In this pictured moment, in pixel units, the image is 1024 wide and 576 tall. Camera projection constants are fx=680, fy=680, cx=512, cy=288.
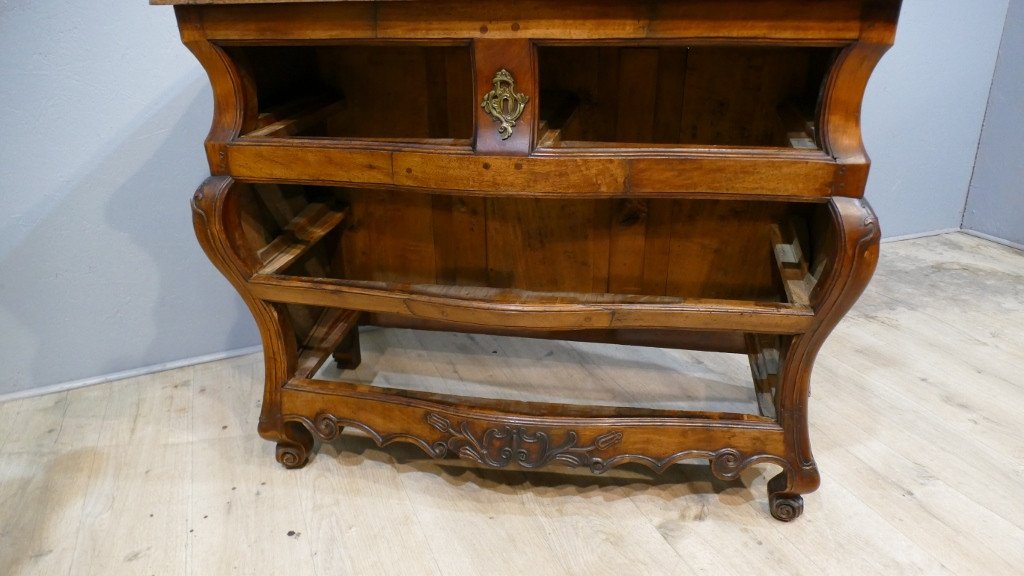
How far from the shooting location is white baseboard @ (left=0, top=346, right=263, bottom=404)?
1.54 meters

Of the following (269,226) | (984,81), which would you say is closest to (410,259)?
(269,226)

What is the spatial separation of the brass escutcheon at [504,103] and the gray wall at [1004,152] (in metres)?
1.97

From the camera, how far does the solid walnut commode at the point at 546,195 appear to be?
920 mm

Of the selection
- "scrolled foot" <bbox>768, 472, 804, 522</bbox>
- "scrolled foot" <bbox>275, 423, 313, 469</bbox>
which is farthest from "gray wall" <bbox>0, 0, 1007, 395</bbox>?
"scrolled foot" <bbox>768, 472, 804, 522</bbox>

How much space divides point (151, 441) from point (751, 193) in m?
1.22

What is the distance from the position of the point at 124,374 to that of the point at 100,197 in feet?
1.41

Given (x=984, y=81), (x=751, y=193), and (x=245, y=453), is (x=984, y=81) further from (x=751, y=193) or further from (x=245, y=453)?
(x=245, y=453)

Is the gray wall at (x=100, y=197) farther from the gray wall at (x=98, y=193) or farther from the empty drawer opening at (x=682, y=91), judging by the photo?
the empty drawer opening at (x=682, y=91)

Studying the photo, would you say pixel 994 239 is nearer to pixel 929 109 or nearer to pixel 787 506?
pixel 929 109

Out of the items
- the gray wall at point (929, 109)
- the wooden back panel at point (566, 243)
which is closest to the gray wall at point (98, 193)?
the wooden back panel at point (566, 243)

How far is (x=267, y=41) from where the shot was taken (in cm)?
99

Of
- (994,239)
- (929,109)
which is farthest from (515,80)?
(994,239)

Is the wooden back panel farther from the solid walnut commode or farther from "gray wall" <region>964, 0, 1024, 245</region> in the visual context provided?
"gray wall" <region>964, 0, 1024, 245</region>

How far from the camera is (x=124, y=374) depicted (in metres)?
1.61
